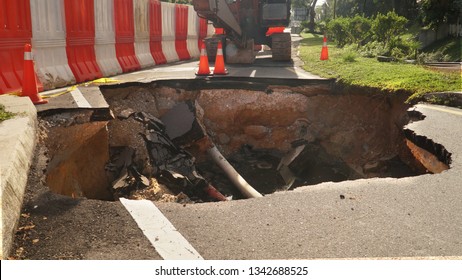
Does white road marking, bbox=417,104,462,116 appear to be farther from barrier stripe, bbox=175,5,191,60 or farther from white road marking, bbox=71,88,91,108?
barrier stripe, bbox=175,5,191,60

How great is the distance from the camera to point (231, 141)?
888 centimetres

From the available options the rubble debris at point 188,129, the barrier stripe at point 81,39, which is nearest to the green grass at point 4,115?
the rubble debris at point 188,129

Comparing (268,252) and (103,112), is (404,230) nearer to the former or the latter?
(268,252)

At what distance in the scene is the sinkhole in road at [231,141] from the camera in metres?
5.53

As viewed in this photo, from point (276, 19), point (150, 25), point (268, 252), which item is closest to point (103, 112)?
point (268, 252)

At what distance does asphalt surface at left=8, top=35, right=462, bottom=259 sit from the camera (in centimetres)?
252

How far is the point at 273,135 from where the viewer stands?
346 inches

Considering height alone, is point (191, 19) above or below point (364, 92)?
above

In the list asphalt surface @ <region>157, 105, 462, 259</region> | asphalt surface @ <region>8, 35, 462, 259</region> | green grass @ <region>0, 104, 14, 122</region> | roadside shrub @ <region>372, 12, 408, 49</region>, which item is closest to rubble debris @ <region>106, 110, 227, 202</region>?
green grass @ <region>0, 104, 14, 122</region>

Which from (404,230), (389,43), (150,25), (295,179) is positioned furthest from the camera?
(389,43)

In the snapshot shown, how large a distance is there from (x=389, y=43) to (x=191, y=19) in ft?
24.6

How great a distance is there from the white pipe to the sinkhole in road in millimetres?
116

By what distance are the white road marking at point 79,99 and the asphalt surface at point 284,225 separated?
2.21 meters

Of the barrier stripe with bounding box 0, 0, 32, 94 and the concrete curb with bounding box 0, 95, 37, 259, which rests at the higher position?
the barrier stripe with bounding box 0, 0, 32, 94
